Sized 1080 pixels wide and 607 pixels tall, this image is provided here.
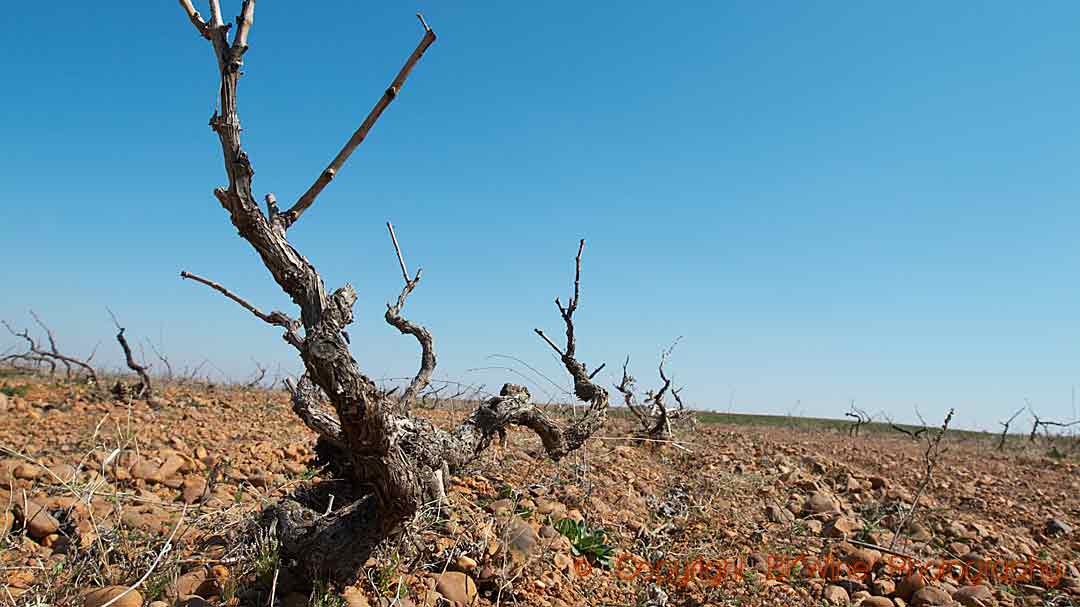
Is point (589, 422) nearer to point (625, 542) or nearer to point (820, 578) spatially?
point (625, 542)

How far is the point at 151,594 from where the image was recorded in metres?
2.70

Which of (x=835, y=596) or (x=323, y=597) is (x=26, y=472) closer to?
(x=323, y=597)

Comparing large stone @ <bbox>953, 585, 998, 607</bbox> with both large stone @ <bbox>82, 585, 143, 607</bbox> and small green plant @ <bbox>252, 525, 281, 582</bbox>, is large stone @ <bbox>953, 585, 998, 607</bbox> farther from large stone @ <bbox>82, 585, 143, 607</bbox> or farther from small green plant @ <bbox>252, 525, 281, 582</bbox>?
large stone @ <bbox>82, 585, 143, 607</bbox>

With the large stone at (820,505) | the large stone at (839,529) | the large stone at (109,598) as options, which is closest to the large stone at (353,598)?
the large stone at (109,598)

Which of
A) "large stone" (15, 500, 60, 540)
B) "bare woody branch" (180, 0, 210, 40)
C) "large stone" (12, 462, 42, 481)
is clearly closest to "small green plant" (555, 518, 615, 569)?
"large stone" (15, 500, 60, 540)

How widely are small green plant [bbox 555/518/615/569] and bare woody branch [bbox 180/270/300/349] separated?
2411 millimetres

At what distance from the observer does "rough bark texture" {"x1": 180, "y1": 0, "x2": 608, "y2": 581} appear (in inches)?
75.1

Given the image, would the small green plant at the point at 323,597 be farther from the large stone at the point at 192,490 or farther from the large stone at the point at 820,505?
the large stone at the point at 820,505

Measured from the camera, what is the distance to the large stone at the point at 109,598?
2.61 m

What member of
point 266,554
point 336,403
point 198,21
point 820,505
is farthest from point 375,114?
point 820,505

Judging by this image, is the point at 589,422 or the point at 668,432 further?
the point at 668,432

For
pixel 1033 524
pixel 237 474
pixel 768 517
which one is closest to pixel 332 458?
pixel 237 474

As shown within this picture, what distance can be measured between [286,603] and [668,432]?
17.9 feet

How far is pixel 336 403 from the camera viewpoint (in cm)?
228
